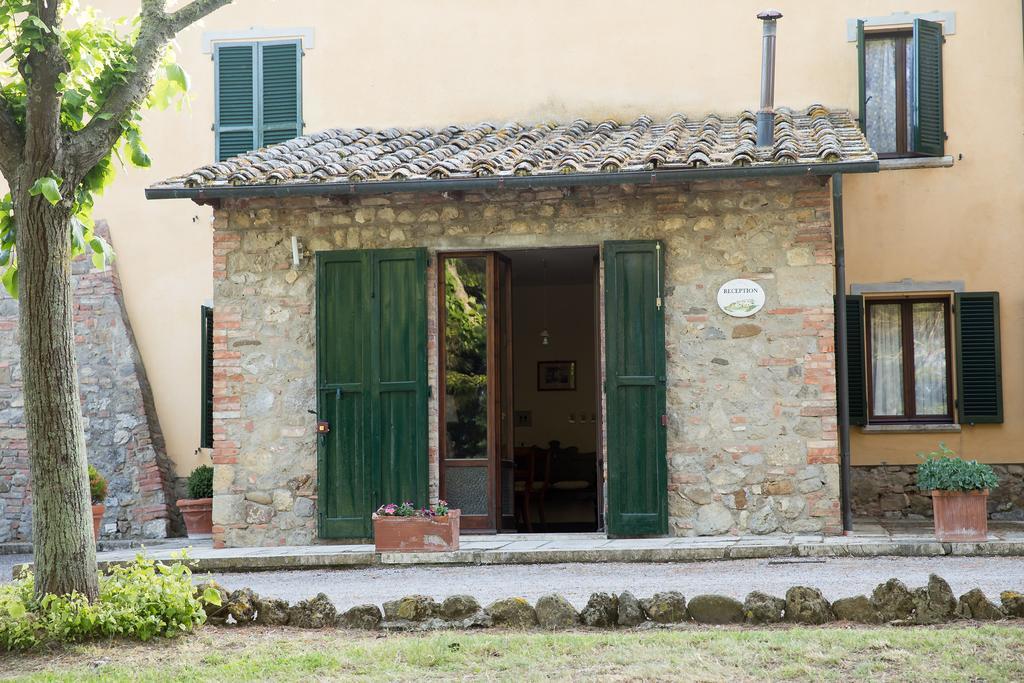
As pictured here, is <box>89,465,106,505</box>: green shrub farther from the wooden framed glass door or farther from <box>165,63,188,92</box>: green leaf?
<box>165,63,188,92</box>: green leaf

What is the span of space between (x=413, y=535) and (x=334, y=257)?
8.57ft

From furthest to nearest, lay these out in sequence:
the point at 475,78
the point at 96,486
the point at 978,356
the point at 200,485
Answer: the point at 475,78
the point at 200,485
the point at 978,356
the point at 96,486

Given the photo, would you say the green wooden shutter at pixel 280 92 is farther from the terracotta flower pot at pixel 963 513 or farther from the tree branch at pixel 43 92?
the terracotta flower pot at pixel 963 513

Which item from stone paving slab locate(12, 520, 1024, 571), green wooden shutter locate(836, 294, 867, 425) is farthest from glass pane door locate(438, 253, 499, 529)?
green wooden shutter locate(836, 294, 867, 425)

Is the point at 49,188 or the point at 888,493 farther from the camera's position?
the point at 888,493

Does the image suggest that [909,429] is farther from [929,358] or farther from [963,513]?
[963,513]

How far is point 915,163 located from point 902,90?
0.83m

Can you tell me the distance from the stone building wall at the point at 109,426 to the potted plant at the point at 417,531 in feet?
12.9

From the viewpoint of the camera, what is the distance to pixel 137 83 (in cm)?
663

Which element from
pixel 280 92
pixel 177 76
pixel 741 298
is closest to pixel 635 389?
pixel 741 298

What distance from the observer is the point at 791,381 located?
10.3m

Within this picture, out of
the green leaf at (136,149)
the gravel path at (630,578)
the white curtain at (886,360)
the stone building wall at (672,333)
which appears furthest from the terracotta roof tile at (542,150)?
the green leaf at (136,149)

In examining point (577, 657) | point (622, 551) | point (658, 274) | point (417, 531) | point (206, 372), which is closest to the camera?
point (577, 657)

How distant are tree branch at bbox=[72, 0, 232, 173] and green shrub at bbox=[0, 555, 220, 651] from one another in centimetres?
218
